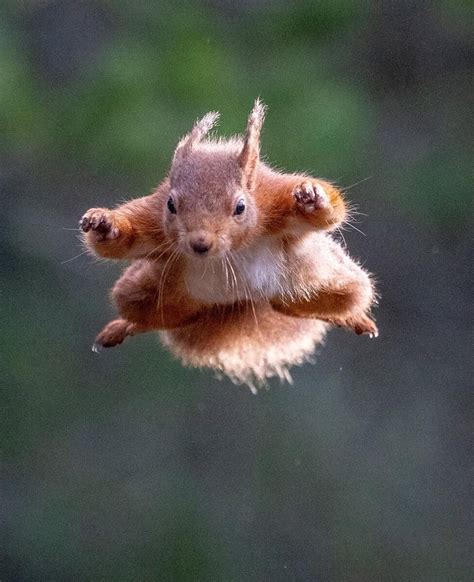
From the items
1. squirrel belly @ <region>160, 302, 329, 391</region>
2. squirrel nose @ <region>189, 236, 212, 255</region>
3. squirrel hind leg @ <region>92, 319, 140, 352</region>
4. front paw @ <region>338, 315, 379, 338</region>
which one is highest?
squirrel belly @ <region>160, 302, 329, 391</region>

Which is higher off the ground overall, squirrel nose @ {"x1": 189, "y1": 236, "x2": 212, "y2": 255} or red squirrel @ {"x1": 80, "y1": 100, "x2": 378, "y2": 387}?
red squirrel @ {"x1": 80, "y1": 100, "x2": 378, "y2": 387}

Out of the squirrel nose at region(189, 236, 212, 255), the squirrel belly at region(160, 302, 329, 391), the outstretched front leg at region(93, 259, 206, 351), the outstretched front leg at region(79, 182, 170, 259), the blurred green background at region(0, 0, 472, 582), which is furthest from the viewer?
the blurred green background at region(0, 0, 472, 582)

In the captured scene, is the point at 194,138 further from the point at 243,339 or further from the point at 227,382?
the point at 227,382

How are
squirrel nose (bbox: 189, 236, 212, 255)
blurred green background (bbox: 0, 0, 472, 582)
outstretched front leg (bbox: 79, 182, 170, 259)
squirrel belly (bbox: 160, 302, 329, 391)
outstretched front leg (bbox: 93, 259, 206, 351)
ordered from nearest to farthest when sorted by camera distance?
1. squirrel nose (bbox: 189, 236, 212, 255)
2. outstretched front leg (bbox: 79, 182, 170, 259)
3. outstretched front leg (bbox: 93, 259, 206, 351)
4. squirrel belly (bbox: 160, 302, 329, 391)
5. blurred green background (bbox: 0, 0, 472, 582)

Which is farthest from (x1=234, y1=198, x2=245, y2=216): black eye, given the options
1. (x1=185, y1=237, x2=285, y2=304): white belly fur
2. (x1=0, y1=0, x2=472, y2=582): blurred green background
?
(x1=0, y1=0, x2=472, y2=582): blurred green background

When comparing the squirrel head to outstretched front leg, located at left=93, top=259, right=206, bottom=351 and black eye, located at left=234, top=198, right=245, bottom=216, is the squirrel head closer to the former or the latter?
black eye, located at left=234, top=198, right=245, bottom=216

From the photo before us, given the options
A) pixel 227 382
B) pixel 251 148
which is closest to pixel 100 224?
pixel 251 148

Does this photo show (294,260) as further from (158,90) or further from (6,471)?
(6,471)

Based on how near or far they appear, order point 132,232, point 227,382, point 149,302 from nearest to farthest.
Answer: point 132,232 < point 149,302 < point 227,382
